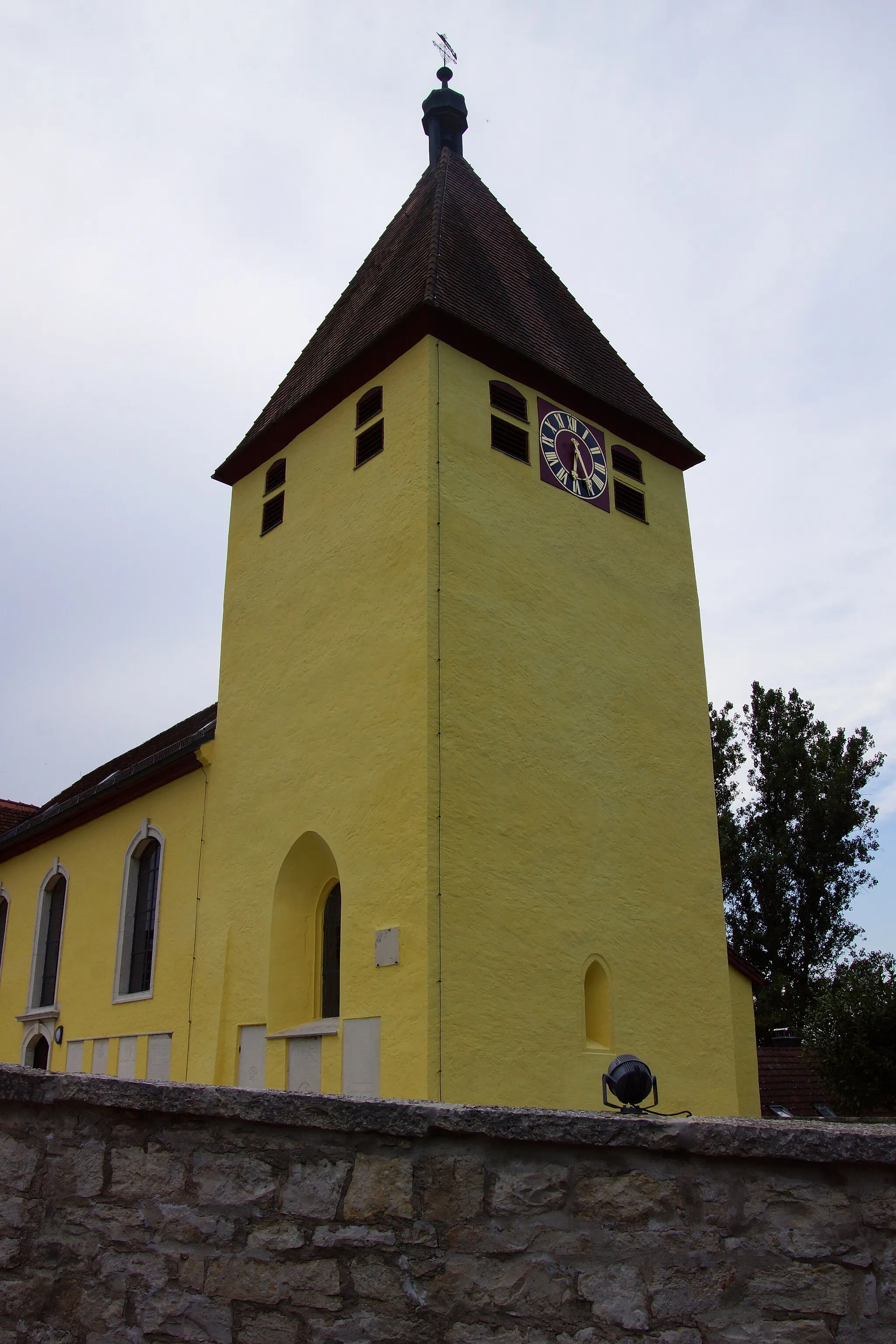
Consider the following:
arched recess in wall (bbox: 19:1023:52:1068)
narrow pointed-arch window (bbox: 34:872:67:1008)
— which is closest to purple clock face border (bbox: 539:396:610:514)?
narrow pointed-arch window (bbox: 34:872:67:1008)

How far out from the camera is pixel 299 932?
1219 centimetres

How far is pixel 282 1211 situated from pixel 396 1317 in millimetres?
497

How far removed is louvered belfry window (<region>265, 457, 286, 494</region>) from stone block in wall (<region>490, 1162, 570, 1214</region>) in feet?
40.7

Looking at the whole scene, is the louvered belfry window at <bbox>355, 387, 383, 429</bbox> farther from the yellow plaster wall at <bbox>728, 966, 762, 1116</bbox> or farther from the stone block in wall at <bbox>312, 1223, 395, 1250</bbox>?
the stone block in wall at <bbox>312, 1223, 395, 1250</bbox>

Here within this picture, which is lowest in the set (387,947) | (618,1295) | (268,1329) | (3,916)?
(268,1329)

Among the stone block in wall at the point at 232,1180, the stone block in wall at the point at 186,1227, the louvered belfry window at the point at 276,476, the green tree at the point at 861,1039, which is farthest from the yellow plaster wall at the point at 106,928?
the green tree at the point at 861,1039

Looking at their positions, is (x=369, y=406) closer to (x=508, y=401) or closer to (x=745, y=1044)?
(x=508, y=401)

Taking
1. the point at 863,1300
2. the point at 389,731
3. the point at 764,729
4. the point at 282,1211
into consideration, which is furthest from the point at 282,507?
the point at 764,729

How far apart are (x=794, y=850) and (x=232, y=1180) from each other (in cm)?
3056

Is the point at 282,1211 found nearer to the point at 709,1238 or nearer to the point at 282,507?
the point at 709,1238

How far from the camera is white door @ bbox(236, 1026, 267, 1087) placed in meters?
11.6

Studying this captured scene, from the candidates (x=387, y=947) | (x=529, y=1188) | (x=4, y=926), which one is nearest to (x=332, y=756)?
(x=387, y=947)

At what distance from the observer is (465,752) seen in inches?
431

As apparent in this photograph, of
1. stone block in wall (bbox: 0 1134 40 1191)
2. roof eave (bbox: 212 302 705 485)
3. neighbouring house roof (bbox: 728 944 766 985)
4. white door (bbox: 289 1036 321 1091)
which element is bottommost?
stone block in wall (bbox: 0 1134 40 1191)
